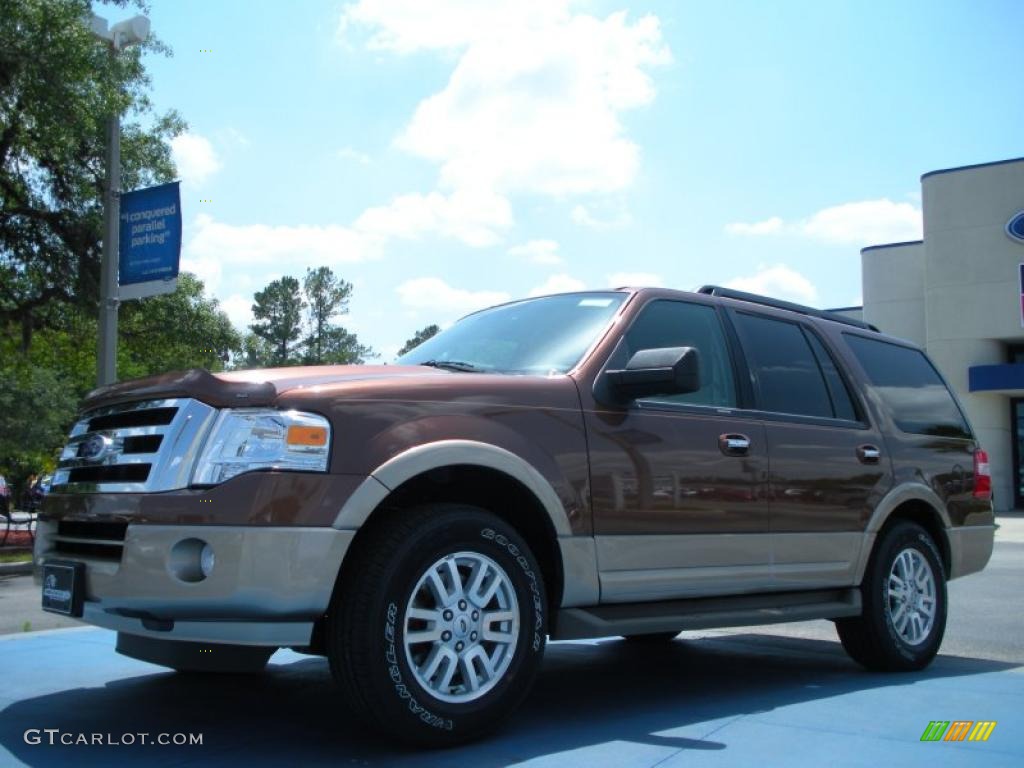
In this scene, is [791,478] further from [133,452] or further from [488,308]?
[133,452]

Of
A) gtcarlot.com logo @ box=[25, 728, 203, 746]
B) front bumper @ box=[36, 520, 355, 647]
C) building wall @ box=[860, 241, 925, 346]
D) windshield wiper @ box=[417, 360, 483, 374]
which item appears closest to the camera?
front bumper @ box=[36, 520, 355, 647]

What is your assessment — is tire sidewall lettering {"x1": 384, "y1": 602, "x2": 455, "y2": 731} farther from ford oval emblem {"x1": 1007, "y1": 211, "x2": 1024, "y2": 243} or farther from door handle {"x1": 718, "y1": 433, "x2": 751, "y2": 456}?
ford oval emblem {"x1": 1007, "y1": 211, "x2": 1024, "y2": 243}

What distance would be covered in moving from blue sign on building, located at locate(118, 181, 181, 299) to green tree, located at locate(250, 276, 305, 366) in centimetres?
5775

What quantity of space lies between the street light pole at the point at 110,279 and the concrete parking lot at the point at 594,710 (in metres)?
6.57

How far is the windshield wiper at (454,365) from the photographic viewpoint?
4773mm

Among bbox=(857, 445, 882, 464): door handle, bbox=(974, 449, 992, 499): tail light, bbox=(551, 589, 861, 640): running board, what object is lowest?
bbox=(551, 589, 861, 640): running board

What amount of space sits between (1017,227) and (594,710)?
3084 cm

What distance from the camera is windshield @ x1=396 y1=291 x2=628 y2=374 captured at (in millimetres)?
4824

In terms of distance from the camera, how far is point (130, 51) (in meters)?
17.2

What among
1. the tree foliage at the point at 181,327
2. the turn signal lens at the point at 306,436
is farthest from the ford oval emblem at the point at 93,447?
the tree foliage at the point at 181,327

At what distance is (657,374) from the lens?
438cm


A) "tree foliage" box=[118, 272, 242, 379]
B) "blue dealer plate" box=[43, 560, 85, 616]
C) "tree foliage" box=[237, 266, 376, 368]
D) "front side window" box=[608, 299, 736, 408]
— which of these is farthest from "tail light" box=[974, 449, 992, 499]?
"tree foliage" box=[237, 266, 376, 368]

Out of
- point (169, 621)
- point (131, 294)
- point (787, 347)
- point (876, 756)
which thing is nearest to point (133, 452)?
point (169, 621)

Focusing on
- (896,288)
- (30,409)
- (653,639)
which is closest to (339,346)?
(896,288)
